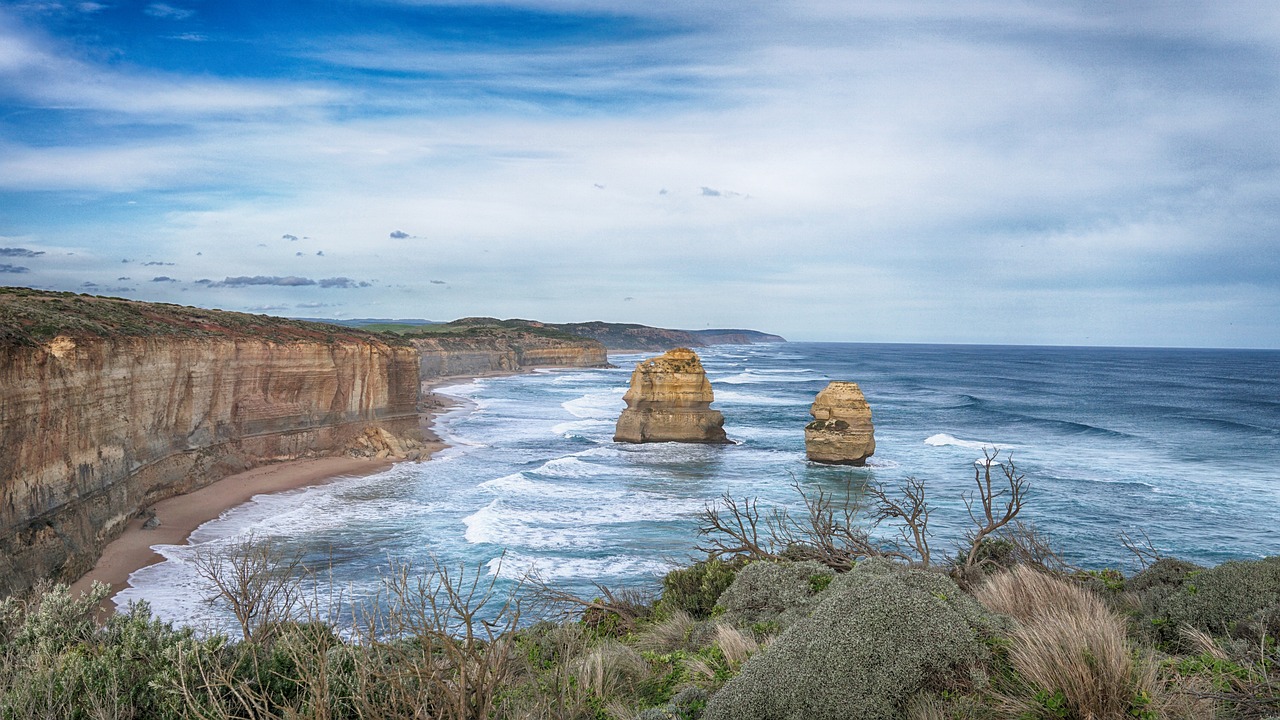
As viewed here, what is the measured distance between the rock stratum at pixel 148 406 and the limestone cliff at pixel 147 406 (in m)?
0.05

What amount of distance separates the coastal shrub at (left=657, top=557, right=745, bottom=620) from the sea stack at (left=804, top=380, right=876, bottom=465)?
23.6 m

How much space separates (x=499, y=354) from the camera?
102812 mm

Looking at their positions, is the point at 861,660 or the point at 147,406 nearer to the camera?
the point at 861,660

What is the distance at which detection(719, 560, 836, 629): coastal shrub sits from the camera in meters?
8.68

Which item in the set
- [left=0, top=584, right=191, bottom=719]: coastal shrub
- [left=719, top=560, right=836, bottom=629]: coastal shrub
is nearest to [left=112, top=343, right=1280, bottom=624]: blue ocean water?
[left=0, top=584, right=191, bottom=719]: coastal shrub

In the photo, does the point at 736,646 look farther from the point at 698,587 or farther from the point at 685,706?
the point at 698,587

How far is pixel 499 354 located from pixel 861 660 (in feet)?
326

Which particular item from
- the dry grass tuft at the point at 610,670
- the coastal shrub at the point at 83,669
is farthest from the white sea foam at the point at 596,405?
the dry grass tuft at the point at 610,670

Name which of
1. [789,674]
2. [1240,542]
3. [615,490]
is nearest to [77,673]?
[789,674]

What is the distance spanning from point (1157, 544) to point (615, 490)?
1787cm

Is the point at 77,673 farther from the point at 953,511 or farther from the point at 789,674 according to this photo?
the point at 953,511

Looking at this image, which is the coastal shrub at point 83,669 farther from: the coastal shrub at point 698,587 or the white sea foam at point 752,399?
the white sea foam at point 752,399

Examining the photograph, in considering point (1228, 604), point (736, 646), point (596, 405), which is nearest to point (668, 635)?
point (736, 646)

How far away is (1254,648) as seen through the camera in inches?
246
